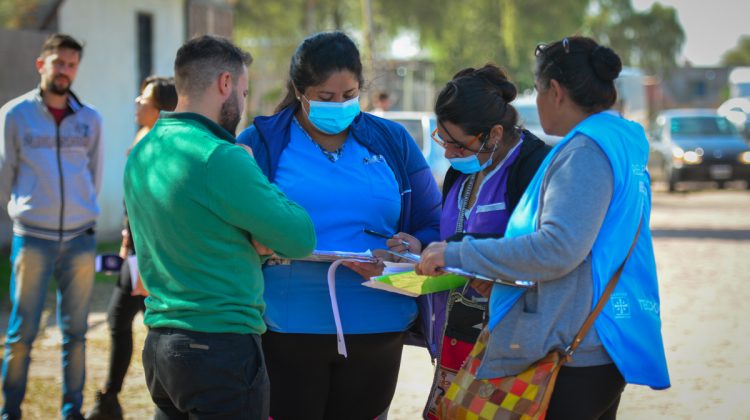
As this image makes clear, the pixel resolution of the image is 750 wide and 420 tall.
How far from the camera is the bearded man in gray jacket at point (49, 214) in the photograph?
18.9ft

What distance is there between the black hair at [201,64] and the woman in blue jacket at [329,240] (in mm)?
542

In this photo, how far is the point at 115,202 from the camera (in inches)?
589

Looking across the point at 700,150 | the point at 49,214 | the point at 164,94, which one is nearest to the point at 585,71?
the point at 164,94

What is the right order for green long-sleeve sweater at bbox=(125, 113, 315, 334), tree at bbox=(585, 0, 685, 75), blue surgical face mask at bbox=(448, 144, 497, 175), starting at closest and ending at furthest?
1. green long-sleeve sweater at bbox=(125, 113, 315, 334)
2. blue surgical face mask at bbox=(448, 144, 497, 175)
3. tree at bbox=(585, 0, 685, 75)

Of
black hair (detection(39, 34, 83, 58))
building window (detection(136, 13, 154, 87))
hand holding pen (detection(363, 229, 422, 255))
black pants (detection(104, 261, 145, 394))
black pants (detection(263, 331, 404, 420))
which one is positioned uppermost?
building window (detection(136, 13, 154, 87))

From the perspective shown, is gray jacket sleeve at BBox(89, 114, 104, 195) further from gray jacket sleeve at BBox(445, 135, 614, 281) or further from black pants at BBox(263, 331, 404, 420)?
gray jacket sleeve at BBox(445, 135, 614, 281)

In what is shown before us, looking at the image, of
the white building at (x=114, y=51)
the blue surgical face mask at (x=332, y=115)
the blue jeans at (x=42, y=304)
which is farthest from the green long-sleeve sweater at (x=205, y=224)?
the white building at (x=114, y=51)

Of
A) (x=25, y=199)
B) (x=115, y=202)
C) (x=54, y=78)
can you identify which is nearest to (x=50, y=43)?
(x=54, y=78)

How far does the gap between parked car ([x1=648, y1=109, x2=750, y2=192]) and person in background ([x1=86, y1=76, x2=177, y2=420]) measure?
63.0 feet

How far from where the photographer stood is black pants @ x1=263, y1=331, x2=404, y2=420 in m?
3.74

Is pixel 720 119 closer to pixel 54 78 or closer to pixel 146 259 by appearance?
pixel 54 78

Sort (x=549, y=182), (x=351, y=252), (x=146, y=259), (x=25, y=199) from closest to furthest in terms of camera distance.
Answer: (x=549, y=182), (x=146, y=259), (x=351, y=252), (x=25, y=199)

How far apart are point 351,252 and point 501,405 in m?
0.89

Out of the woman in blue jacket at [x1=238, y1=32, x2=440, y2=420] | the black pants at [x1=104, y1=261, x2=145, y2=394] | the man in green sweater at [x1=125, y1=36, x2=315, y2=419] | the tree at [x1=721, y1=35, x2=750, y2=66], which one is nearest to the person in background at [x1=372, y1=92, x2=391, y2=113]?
the black pants at [x1=104, y1=261, x2=145, y2=394]
